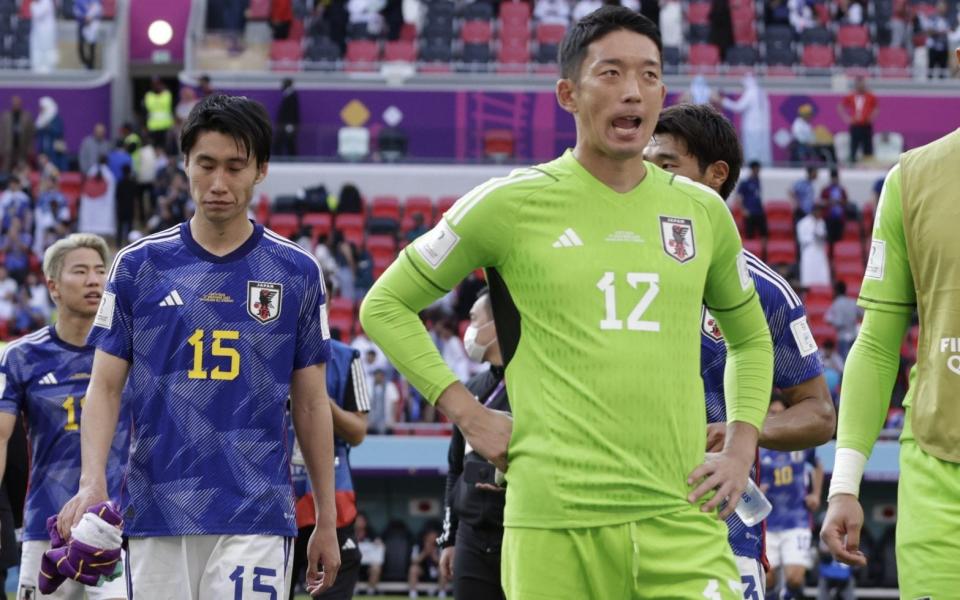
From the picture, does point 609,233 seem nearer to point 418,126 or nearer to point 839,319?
point 839,319

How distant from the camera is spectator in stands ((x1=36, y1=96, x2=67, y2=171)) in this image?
3231 cm

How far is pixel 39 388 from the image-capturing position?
27.1 ft

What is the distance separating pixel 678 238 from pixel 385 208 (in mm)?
25897

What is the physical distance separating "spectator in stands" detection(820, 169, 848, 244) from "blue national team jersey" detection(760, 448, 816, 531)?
49.5 feet

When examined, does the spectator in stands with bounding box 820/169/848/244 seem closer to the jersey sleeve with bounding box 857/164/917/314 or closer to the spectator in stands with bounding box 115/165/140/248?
the spectator in stands with bounding box 115/165/140/248

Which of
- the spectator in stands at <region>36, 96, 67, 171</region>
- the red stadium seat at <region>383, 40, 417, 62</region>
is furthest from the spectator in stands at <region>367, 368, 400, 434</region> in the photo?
the red stadium seat at <region>383, 40, 417, 62</region>

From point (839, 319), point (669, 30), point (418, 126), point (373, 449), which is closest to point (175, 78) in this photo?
point (418, 126)

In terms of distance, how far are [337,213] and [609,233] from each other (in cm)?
2558

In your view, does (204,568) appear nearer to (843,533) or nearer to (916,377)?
(843,533)

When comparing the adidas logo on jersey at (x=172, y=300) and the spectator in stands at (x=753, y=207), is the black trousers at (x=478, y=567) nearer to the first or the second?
the adidas logo on jersey at (x=172, y=300)

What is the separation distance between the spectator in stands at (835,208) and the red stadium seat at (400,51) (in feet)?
30.0

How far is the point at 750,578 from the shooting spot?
5.95m

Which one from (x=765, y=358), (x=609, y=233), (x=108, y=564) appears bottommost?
(x=108, y=564)

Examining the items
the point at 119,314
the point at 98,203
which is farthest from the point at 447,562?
the point at 98,203
